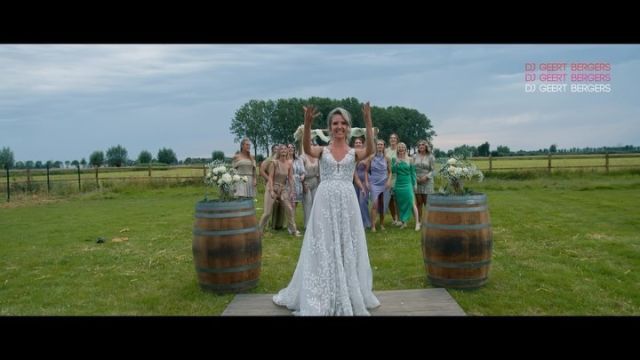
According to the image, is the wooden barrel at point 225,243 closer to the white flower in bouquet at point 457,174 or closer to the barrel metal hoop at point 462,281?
the barrel metal hoop at point 462,281

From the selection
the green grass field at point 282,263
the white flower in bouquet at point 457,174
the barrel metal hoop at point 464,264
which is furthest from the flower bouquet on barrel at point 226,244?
the white flower in bouquet at point 457,174

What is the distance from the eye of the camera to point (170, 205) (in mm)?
15750

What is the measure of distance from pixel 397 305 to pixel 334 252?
0.92 meters

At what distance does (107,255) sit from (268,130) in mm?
21554

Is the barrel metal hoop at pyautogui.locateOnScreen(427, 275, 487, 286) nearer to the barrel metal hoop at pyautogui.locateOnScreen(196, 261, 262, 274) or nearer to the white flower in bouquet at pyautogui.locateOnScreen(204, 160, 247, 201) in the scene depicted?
the barrel metal hoop at pyautogui.locateOnScreen(196, 261, 262, 274)

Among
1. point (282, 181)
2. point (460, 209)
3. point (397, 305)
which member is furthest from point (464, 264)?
point (282, 181)

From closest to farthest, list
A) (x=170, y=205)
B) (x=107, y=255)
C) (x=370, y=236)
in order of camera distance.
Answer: (x=107, y=255) → (x=370, y=236) → (x=170, y=205)

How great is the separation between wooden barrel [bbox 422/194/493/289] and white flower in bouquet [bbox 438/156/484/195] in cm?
42

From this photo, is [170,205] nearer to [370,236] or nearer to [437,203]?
[370,236]

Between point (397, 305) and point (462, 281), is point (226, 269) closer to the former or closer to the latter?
point (397, 305)

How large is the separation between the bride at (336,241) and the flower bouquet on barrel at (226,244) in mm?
947

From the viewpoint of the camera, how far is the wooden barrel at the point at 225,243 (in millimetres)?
5129
